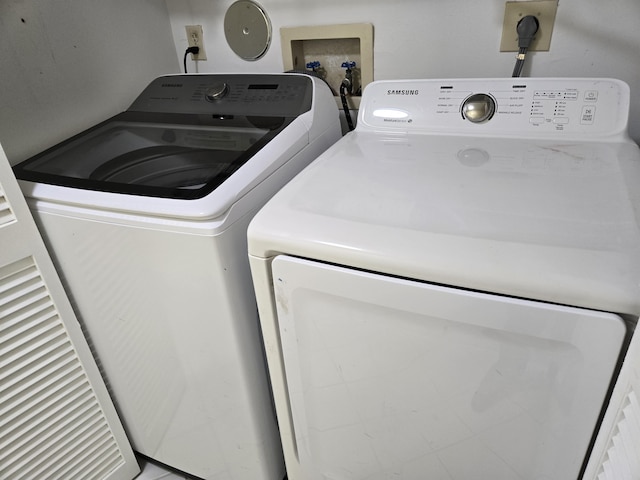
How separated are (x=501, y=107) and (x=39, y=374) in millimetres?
1346

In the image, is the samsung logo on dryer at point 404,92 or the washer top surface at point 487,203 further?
the samsung logo on dryer at point 404,92

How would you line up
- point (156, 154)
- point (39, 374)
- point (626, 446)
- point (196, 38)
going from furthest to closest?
point (196, 38), point (156, 154), point (39, 374), point (626, 446)

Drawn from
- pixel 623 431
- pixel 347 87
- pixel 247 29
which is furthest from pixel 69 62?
pixel 623 431

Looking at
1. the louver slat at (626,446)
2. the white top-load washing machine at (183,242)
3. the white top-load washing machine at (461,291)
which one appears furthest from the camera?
the white top-load washing machine at (183,242)

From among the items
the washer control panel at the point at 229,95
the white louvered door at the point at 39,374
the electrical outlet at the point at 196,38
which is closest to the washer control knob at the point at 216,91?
the washer control panel at the point at 229,95

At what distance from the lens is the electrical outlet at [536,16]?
3.87 feet

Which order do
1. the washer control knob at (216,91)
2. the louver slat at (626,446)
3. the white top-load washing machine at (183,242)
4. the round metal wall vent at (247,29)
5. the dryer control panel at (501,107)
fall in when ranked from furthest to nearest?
1. the round metal wall vent at (247,29)
2. the washer control knob at (216,91)
3. the dryer control panel at (501,107)
4. the white top-load washing machine at (183,242)
5. the louver slat at (626,446)

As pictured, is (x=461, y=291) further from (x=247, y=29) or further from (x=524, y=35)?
(x=247, y=29)

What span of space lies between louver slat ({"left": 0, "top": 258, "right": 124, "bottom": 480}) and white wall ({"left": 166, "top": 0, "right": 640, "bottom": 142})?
3.44 ft

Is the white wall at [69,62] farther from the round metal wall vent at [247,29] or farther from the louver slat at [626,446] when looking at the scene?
the louver slat at [626,446]

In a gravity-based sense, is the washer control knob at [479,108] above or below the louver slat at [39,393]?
above

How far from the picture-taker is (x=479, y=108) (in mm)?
1164

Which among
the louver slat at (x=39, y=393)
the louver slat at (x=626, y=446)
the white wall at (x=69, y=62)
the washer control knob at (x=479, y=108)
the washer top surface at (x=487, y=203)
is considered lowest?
the louver slat at (x=39, y=393)

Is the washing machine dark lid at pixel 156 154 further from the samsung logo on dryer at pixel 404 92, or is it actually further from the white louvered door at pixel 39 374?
the samsung logo on dryer at pixel 404 92
